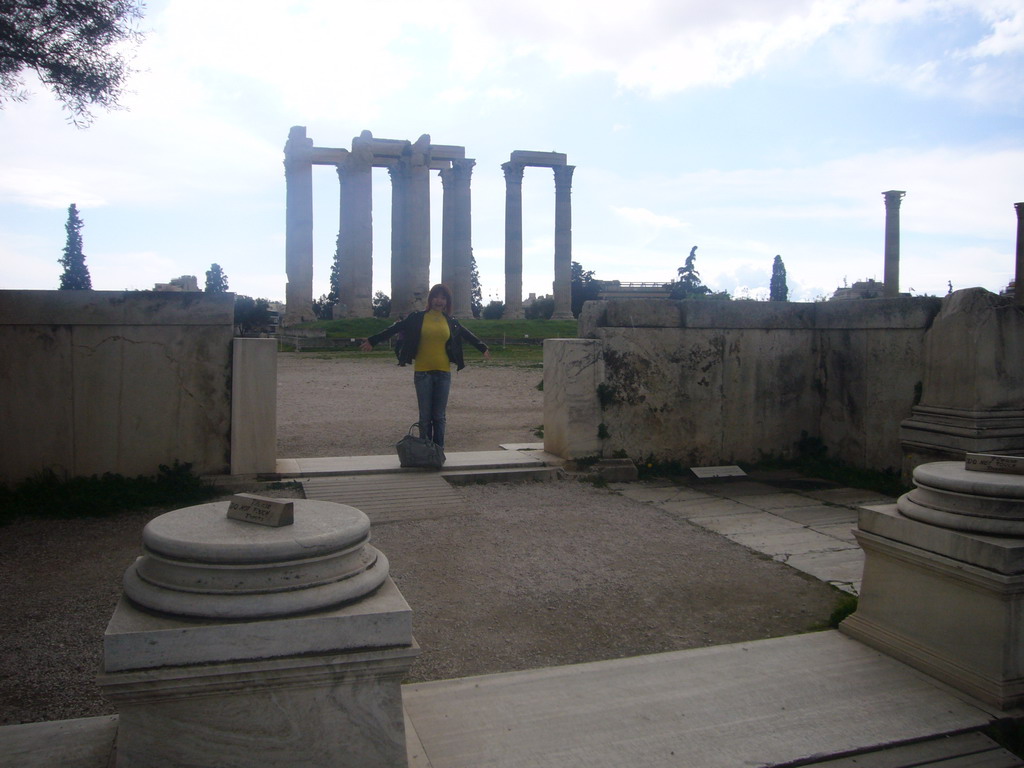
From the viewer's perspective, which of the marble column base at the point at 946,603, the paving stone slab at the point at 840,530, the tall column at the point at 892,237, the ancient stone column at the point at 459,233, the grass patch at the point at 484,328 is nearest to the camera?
the marble column base at the point at 946,603

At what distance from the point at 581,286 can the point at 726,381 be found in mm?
45519

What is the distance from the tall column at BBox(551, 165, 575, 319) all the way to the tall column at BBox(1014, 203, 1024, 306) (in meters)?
33.6

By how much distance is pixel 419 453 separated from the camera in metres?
7.83

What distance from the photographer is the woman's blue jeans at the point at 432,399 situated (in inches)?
312

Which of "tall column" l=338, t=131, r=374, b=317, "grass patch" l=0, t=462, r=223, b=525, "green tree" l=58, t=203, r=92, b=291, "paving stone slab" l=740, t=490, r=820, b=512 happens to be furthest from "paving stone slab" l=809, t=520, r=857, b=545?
"green tree" l=58, t=203, r=92, b=291

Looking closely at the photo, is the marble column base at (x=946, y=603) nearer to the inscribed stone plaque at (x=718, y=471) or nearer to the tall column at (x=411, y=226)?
the inscribed stone plaque at (x=718, y=471)

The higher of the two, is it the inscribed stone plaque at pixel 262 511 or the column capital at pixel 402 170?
the column capital at pixel 402 170

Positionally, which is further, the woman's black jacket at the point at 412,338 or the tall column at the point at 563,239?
the tall column at the point at 563,239

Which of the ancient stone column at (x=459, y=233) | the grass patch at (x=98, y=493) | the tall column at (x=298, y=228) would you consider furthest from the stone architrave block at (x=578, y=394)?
the ancient stone column at (x=459, y=233)

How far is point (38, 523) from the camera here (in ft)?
20.4

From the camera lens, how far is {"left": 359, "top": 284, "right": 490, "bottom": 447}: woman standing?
7.89m

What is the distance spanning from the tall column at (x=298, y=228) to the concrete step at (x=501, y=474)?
30.1 m

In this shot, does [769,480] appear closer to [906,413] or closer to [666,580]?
[906,413]

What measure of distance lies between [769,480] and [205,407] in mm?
5718
